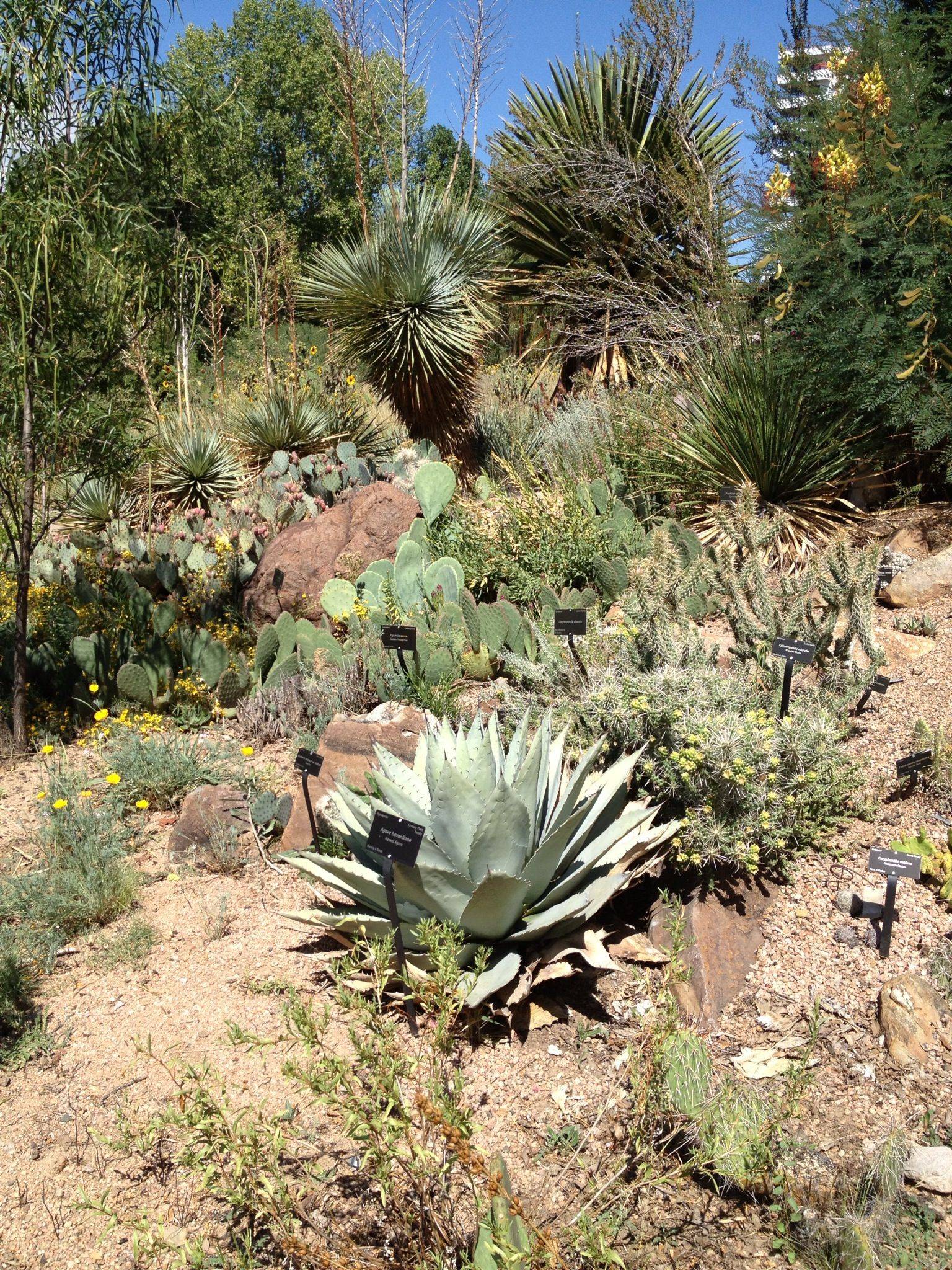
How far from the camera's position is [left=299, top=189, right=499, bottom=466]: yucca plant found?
1088 cm

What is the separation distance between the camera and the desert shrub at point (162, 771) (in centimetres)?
518

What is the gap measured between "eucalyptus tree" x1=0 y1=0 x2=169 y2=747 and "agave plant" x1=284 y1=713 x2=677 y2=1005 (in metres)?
3.11

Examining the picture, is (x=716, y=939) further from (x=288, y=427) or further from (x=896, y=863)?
(x=288, y=427)

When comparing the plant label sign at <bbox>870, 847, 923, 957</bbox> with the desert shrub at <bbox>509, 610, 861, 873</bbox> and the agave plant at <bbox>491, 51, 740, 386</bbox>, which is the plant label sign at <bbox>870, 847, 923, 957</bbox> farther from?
the agave plant at <bbox>491, 51, 740, 386</bbox>

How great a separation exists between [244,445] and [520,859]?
886 cm

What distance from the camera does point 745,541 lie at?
555 cm

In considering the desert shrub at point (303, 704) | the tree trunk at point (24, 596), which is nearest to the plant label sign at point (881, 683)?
the desert shrub at point (303, 704)

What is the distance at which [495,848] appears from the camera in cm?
338

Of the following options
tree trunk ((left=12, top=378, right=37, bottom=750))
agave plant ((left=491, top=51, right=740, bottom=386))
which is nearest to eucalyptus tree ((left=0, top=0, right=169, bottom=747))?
tree trunk ((left=12, top=378, right=37, bottom=750))

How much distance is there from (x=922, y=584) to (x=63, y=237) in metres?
5.30

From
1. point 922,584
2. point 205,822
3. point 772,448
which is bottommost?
point 205,822

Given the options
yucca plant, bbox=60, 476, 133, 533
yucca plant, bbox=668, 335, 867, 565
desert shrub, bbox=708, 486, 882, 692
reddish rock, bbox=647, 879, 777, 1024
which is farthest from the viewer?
yucca plant, bbox=60, 476, 133, 533

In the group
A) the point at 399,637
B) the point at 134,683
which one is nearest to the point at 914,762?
the point at 399,637

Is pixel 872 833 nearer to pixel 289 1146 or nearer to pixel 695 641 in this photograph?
pixel 695 641
